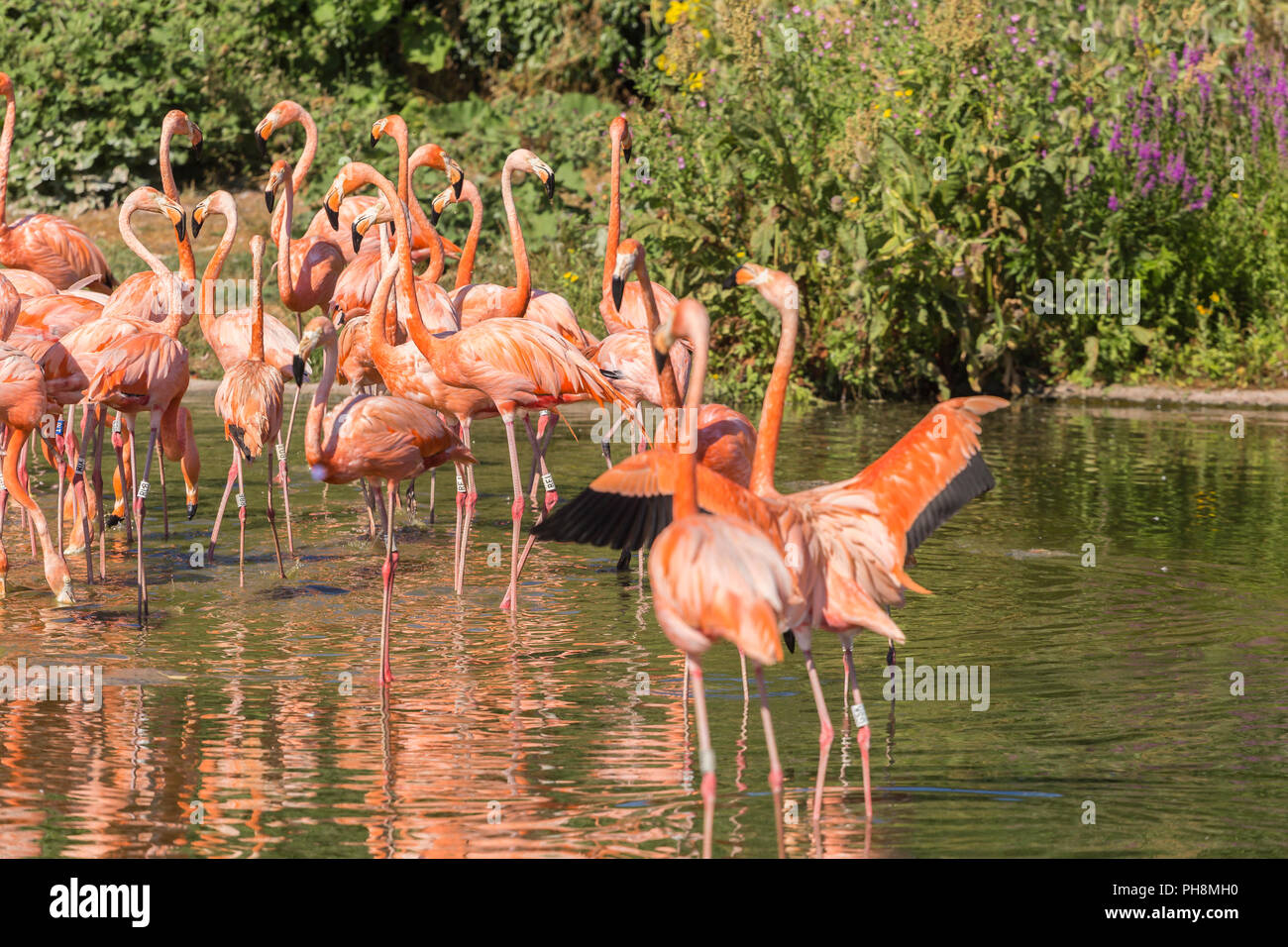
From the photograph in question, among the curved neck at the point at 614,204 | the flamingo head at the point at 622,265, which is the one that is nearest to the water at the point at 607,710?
the flamingo head at the point at 622,265

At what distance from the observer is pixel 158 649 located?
619cm

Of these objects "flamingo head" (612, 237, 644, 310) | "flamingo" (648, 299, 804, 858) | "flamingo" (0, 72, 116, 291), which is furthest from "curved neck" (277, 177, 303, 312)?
"flamingo" (648, 299, 804, 858)

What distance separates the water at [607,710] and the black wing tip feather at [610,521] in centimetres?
59

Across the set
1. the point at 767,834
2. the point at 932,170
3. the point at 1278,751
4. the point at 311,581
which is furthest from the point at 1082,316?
the point at 767,834

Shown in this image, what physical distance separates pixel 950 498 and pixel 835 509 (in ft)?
1.29

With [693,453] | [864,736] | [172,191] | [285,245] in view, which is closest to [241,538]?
[285,245]

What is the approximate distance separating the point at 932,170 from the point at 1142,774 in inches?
305

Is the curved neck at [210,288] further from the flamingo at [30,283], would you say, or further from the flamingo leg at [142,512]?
the flamingo leg at [142,512]

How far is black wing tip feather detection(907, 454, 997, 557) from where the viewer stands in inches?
197

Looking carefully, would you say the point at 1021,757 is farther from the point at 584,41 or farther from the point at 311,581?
the point at 584,41

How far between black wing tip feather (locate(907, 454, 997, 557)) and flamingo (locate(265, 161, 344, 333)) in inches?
201

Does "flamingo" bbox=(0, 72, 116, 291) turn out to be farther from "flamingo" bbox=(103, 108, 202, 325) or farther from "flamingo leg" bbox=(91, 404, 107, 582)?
"flamingo leg" bbox=(91, 404, 107, 582)

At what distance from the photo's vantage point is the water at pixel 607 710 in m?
4.32

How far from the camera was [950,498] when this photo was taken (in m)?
5.08
